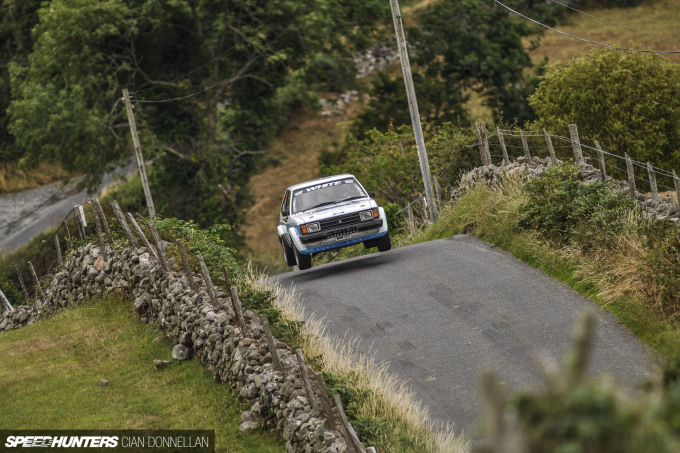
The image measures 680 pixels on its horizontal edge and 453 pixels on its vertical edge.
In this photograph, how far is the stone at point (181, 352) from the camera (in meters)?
14.2

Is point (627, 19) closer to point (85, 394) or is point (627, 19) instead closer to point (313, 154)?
point (313, 154)

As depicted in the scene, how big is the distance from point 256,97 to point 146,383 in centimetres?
3045

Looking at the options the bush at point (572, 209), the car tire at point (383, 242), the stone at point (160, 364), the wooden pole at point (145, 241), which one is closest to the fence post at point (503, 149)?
the bush at point (572, 209)

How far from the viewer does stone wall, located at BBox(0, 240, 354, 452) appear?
1041 cm

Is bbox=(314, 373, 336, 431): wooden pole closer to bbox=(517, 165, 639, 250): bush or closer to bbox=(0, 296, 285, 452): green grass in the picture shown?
bbox=(0, 296, 285, 452): green grass

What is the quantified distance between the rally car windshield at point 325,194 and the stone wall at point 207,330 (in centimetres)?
349

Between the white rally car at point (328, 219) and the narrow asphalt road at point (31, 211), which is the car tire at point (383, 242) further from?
the narrow asphalt road at point (31, 211)

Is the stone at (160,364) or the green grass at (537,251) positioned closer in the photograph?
the green grass at (537,251)

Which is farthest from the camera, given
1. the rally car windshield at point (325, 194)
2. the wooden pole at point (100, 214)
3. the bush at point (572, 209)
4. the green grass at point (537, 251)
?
the wooden pole at point (100, 214)

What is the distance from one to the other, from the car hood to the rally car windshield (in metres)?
0.27

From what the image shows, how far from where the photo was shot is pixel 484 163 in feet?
77.5

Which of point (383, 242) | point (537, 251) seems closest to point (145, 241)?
point (383, 242)

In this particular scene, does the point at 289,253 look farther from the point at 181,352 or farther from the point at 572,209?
the point at 572,209

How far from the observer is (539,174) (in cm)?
1964
